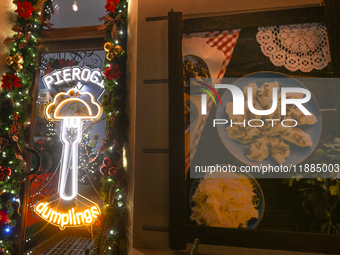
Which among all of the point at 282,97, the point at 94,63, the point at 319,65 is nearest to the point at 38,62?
the point at 94,63

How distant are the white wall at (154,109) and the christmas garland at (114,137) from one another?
0.71 ft

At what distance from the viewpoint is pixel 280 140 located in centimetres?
172

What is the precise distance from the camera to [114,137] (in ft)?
6.59

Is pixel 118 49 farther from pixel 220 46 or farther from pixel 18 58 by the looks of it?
pixel 18 58

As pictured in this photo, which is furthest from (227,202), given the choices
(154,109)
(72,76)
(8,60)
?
(8,60)

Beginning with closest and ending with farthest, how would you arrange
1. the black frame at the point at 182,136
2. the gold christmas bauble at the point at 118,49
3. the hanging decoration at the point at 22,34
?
the black frame at the point at 182,136
the gold christmas bauble at the point at 118,49
the hanging decoration at the point at 22,34

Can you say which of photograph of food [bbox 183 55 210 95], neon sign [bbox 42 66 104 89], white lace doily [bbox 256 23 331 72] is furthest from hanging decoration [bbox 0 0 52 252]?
white lace doily [bbox 256 23 331 72]

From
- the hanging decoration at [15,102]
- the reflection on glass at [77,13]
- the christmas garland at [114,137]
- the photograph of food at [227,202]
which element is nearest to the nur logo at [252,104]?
the photograph of food at [227,202]

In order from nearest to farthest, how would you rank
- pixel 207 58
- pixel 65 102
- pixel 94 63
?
pixel 207 58 < pixel 65 102 < pixel 94 63

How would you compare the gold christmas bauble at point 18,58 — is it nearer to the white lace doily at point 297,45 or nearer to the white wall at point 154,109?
the white wall at point 154,109

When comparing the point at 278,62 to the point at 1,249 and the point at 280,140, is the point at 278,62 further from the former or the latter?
the point at 1,249

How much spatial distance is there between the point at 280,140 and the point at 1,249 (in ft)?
10.2

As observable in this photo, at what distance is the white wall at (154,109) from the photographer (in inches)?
70.7

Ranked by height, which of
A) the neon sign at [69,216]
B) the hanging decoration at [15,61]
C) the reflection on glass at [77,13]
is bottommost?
the neon sign at [69,216]
